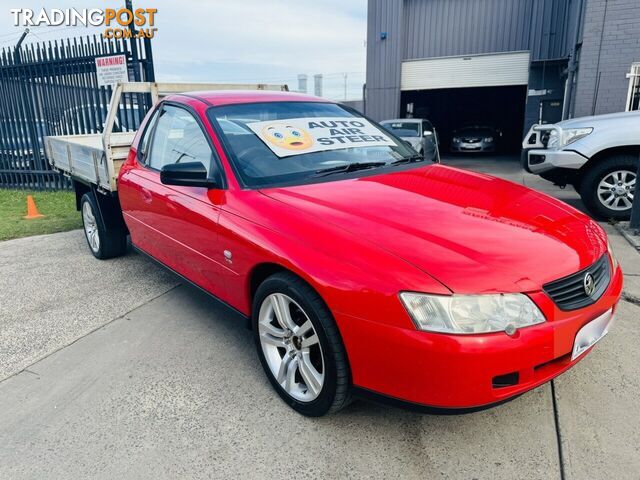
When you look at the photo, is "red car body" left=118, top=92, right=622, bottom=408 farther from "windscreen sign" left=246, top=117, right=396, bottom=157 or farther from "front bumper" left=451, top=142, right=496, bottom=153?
"front bumper" left=451, top=142, right=496, bottom=153

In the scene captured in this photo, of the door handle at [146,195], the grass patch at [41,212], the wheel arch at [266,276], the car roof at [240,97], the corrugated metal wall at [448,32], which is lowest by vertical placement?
the grass patch at [41,212]

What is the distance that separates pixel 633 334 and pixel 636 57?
8.81 metres

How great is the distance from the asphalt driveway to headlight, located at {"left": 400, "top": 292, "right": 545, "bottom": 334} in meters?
0.68

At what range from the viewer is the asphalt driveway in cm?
210

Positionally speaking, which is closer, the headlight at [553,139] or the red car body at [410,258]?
the red car body at [410,258]

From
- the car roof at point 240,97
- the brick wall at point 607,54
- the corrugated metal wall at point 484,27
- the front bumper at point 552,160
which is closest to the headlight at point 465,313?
Answer: the car roof at point 240,97

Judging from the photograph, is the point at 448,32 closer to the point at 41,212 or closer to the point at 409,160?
the point at 41,212

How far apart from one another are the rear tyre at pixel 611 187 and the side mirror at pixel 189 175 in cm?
519

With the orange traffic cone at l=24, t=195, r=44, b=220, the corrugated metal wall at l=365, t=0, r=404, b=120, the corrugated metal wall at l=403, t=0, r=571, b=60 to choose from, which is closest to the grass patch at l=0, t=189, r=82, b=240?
the orange traffic cone at l=24, t=195, r=44, b=220

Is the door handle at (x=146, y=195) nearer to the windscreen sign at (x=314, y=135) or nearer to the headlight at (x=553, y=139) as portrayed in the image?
the windscreen sign at (x=314, y=135)

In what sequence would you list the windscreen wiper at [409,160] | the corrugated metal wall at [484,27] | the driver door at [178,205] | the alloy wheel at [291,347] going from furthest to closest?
the corrugated metal wall at [484,27], the windscreen wiper at [409,160], the driver door at [178,205], the alloy wheel at [291,347]

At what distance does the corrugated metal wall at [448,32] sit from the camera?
52.2 ft

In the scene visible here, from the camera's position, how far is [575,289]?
2.09 metres

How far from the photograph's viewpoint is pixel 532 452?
213 centimetres
